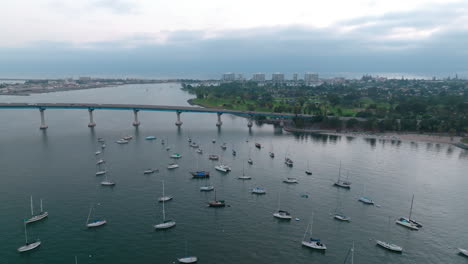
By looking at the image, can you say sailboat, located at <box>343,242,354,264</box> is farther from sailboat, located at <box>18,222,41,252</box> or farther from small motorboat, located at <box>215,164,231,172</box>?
sailboat, located at <box>18,222,41,252</box>

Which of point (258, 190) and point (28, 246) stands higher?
point (258, 190)

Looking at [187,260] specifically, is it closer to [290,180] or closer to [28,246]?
[28,246]

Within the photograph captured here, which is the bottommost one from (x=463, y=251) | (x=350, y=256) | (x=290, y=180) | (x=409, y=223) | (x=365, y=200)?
(x=350, y=256)

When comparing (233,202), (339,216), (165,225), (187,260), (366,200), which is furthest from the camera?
(366,200)

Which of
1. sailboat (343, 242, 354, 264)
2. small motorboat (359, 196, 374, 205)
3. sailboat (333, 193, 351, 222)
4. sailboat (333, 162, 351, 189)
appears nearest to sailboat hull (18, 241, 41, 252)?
sailboat (343, 242, 354, 264)

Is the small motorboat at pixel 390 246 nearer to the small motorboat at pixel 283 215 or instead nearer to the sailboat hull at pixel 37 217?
the small motorboat at pixel 283 215

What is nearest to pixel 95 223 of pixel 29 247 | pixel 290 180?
pixel 29 247

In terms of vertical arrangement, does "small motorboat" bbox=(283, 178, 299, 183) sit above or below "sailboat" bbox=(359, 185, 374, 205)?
above

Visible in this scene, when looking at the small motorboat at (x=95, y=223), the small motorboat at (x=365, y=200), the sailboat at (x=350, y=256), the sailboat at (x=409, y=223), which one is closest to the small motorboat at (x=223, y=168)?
the small motorboat at (x=365, y=200)
